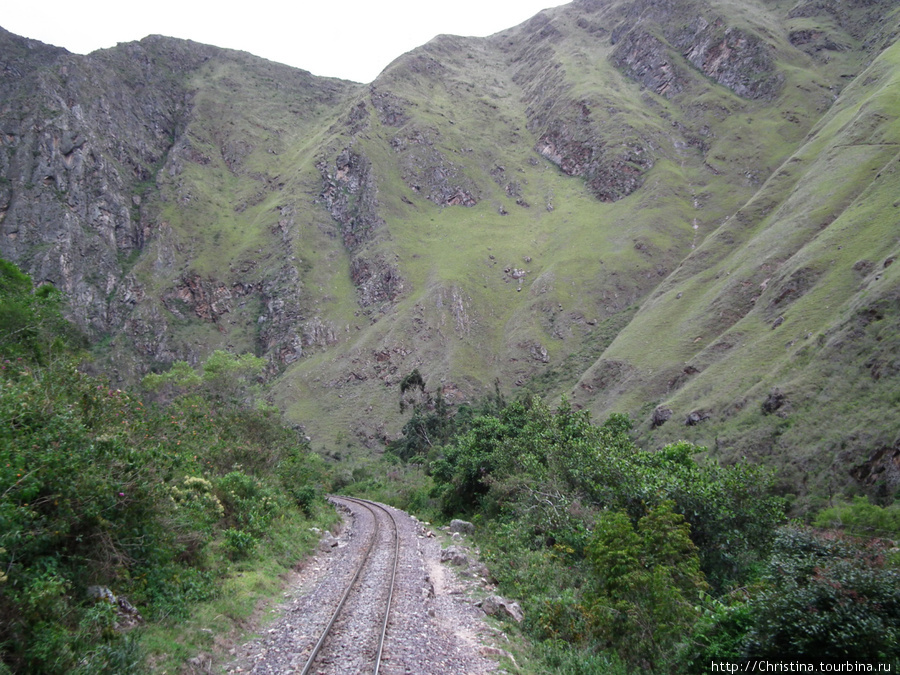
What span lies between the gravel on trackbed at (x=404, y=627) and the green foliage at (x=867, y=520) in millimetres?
18332

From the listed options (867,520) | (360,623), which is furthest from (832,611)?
(867,520)

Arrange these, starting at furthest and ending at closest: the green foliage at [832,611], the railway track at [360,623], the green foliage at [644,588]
A: the green foliage at [644,588] < the railway track at [360,623] < the green foliage at [832,611]

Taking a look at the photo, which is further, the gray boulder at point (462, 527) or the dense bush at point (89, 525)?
the gray boulder at point (462, 527)

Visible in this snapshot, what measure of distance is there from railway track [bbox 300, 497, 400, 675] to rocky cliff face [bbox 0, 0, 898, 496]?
34901mm

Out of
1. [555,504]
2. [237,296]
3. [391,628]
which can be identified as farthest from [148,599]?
[237,296]

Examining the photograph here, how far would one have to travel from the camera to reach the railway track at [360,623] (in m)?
8.27

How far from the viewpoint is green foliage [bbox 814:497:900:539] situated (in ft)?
67.1

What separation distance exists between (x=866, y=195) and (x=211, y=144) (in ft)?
581

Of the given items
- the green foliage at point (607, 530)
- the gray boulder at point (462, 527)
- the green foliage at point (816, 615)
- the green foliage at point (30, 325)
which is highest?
the green foliage at point (30, 325)

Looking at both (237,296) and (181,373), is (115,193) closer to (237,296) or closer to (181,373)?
(237,296)

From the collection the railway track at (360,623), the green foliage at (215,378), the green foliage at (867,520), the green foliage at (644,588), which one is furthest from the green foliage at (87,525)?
the green foliage at (215,378)

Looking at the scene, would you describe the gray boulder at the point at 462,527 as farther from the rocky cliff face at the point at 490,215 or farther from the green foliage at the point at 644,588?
the rocky cliff face at the point at 490,215

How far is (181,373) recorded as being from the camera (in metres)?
48.0

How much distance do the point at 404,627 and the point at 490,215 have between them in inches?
5445
